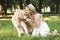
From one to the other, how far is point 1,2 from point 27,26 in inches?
184

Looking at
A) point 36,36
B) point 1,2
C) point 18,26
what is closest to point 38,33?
point 36,36

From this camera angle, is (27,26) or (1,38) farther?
(27,26)

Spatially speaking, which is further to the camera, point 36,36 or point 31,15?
point 31,15

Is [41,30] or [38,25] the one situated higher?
[38,25]

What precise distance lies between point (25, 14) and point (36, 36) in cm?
87

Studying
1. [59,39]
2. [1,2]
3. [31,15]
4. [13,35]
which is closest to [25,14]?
[31,15]

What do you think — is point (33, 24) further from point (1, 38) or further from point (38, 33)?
point (1, 38)

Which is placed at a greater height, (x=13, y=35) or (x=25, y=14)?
(x=25, y=14)

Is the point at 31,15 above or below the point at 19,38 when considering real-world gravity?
above

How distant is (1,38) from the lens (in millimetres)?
6727

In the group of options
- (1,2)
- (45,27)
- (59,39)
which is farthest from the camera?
(1,2)

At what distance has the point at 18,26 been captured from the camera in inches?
287

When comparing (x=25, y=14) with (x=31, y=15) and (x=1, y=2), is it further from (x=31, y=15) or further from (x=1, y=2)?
(x=1, y=2)

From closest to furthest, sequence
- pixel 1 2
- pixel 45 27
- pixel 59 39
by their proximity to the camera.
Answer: pixel 59 39, pixel 45 27, pixel 1 2
